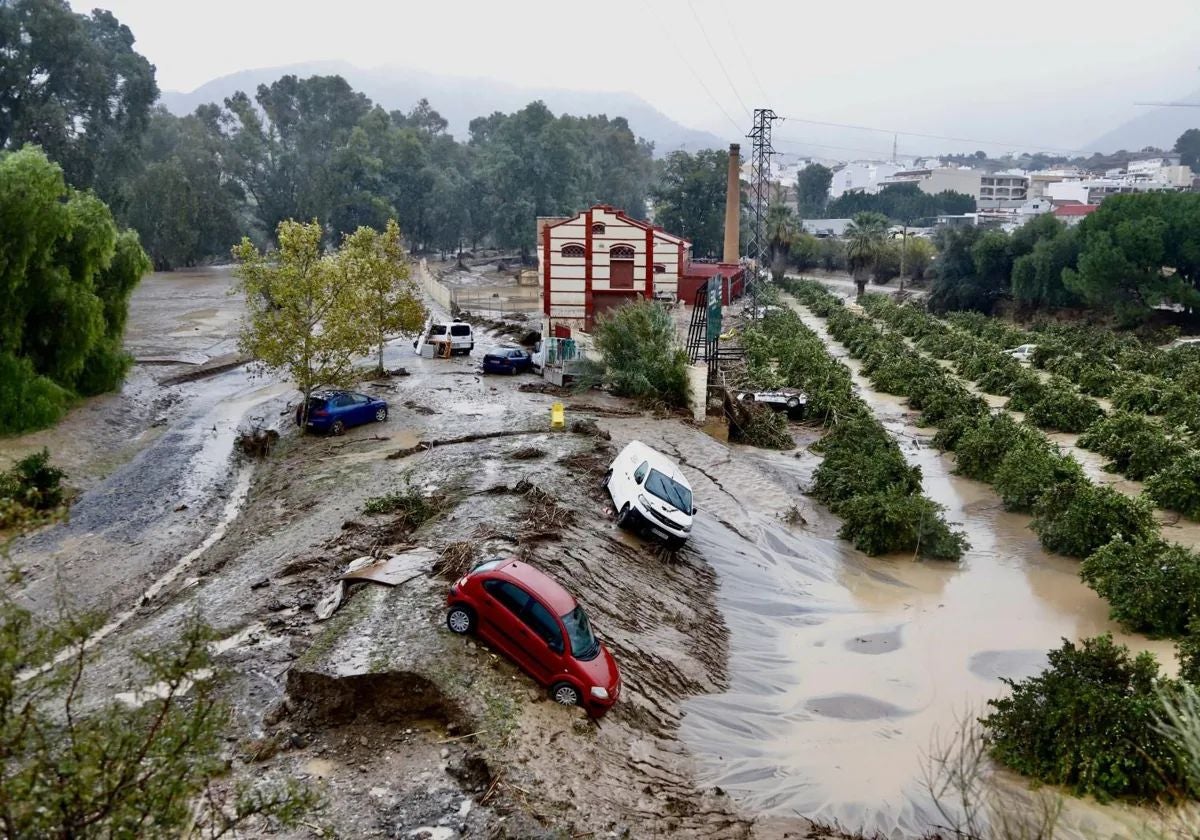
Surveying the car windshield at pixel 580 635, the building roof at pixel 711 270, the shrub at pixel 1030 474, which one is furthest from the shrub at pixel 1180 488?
the building roof at pixel 711 270

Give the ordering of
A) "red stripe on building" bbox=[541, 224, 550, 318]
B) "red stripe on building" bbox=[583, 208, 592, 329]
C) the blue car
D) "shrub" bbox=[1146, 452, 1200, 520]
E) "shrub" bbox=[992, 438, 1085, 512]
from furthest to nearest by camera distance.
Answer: "red stripe on building" bbox=[541, 224, 550, 318], "red stripe on building" bbox=[583, 208, 592, 329], the blue car, "shrub" bbox=[992, 438, 1085, 512], "shrub" bbox=[1146, 452, 1200, 520]

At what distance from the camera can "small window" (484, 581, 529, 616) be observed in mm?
11641

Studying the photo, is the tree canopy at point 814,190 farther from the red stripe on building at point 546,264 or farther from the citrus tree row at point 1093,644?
the citrus tree row at point 1093,644

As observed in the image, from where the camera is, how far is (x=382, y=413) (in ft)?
95.9

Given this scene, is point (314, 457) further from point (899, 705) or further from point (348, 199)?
point (348, 199)

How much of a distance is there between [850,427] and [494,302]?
4480cm

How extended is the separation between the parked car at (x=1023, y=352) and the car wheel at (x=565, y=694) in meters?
43.8

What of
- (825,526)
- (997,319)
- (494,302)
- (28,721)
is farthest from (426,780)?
(997,319)

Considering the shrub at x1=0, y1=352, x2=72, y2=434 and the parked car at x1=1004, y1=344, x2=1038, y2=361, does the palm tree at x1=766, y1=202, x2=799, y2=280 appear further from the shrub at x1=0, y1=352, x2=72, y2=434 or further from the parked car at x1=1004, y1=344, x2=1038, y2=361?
the shrub at x1=0, y1=352, x2=72, y2=434

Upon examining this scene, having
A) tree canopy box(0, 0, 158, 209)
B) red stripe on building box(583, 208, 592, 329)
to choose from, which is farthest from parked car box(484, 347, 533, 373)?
tree canopy box(0, 0, 158, 209)

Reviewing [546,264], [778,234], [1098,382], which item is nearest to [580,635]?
[1098,382]

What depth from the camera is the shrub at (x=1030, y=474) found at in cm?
2402

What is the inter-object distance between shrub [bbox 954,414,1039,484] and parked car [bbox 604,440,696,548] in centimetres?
1371

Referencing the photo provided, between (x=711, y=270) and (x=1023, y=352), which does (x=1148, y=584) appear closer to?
(x=1023, y=352)
